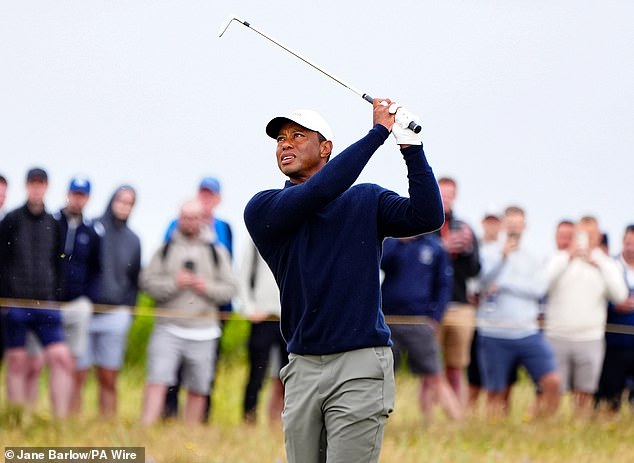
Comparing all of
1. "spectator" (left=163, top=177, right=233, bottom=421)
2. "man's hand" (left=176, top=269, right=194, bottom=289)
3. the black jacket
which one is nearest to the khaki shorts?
"spectator" (left=163, top=177, right=233, bottom=421)

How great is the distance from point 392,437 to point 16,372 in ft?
8.98

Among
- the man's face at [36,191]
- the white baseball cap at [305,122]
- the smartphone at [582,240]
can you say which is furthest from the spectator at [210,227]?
the white baseball cap at [305,122]

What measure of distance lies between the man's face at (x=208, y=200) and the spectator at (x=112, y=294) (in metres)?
0.52

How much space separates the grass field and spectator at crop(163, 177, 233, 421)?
263 millimetres

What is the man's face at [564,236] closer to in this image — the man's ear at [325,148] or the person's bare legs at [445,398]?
the person's bare legs at [445,398]

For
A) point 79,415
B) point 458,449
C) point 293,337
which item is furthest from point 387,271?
point 293,337

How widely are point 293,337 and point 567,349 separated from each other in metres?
6.44

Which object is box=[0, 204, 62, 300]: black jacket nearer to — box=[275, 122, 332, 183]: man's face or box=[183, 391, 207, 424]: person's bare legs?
box=[183, 391, 207, 424]: person's bare legs

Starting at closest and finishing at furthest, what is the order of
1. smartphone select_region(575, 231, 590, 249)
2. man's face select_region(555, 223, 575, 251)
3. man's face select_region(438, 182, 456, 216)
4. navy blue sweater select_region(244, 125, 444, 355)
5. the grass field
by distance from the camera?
1. navy blue sweater select_region(244, 125, 444, 355)
2. the grass field
3. man's face select_region(438, 182, 456, 216)
4. smartphone select_region(575, 231, 590, 249)
5. man's face select_region(555, 223, 575, 251)

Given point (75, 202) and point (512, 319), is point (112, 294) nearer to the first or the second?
point (75, 202)

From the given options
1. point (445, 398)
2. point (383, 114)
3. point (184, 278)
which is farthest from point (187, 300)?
point (383, 114)

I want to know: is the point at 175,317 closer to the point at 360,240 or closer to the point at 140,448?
the point at 140,448

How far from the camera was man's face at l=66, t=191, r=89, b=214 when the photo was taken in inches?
395

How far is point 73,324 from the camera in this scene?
10102mm
